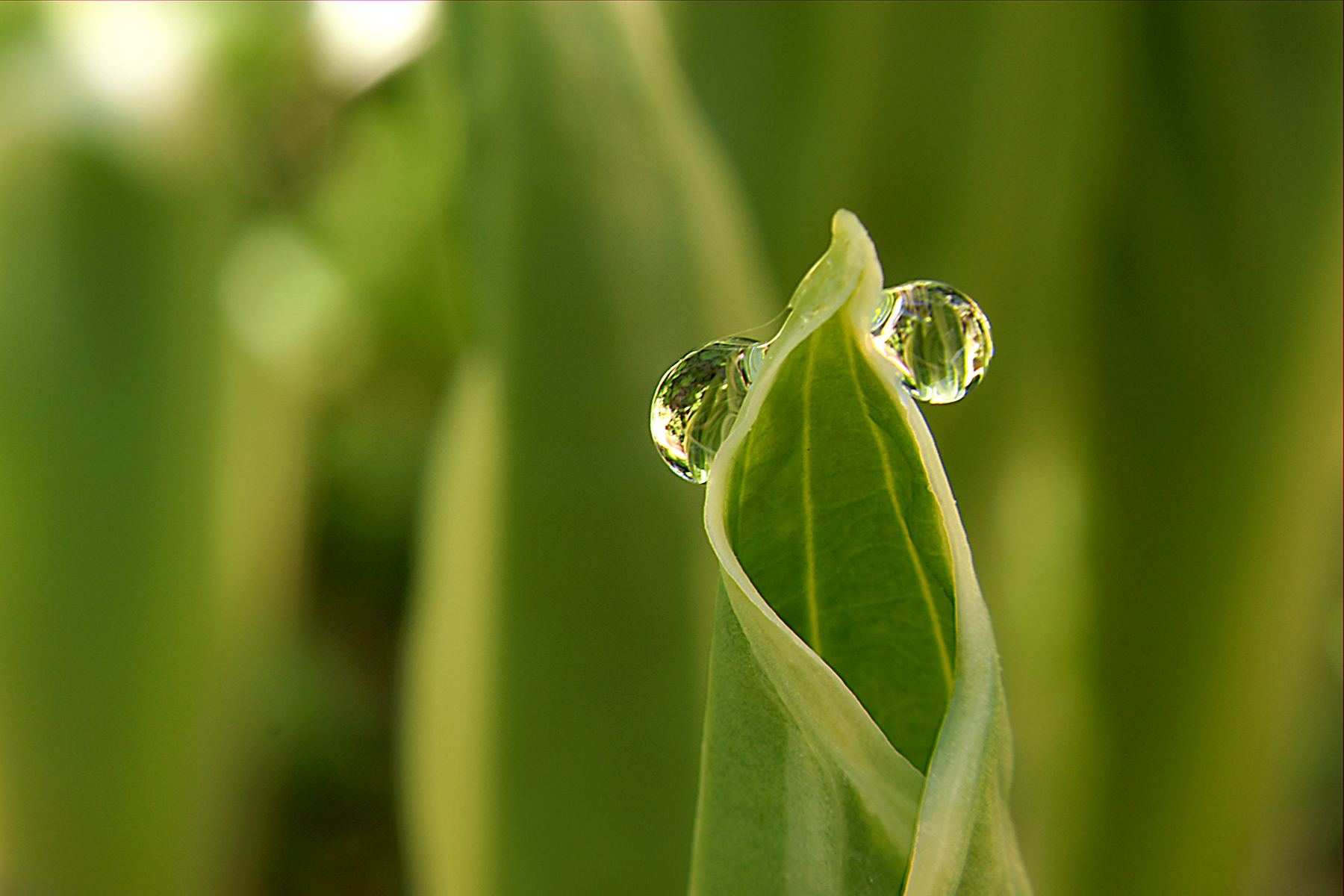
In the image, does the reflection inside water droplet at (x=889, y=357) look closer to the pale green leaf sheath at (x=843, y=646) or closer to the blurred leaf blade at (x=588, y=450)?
the pale green leaf sheath at (x=843, y=646)

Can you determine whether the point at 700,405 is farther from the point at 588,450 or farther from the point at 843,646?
the point at 588,450

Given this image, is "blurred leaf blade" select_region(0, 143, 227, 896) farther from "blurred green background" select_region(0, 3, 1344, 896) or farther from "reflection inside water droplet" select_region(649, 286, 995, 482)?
"reflection inside water droplet" select_region(649, 286, 995, 482)

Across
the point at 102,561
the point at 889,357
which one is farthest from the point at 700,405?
the point at 102,561

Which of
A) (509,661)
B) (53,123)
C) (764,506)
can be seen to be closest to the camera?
(764,506)

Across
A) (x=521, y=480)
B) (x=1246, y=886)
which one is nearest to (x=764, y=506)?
(x=521, y=480)

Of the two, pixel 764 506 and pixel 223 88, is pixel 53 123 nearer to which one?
pixel 223 88
